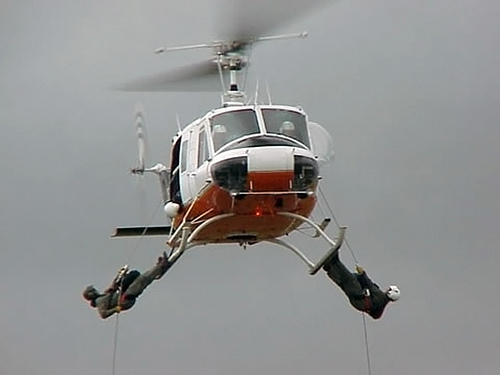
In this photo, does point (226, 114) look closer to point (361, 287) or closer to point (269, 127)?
point (269, 127)

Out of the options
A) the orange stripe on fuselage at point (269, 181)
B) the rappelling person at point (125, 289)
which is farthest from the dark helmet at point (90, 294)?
the orange stripe on fuselage at point (269, 181)

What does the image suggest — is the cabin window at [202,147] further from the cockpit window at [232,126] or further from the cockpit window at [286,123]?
the cockpit window at [286,123]

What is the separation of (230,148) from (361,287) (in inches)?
148

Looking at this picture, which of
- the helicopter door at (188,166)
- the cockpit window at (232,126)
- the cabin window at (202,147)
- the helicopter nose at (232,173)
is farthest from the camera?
the helicopter door at (188,166)

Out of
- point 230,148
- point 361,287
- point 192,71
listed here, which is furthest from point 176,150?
point 361,287

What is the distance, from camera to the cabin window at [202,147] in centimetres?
1339

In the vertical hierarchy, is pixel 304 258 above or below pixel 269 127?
below

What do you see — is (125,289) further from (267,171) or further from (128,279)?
A: (267,171)

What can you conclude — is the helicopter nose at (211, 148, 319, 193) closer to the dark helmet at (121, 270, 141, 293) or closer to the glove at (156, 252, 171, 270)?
the glove at (156, 252, 171, 270)

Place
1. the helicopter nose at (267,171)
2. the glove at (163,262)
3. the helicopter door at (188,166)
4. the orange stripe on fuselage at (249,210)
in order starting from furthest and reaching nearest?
1. the glove at (163,262)
2. the helicopter door at (188,166)
3. the orange stripe on fuselage at (249,210)
4. the helicopter nose at (267,171)

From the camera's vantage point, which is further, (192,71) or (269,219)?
(192,71)

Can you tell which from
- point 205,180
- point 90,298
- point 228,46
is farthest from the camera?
point 90,298

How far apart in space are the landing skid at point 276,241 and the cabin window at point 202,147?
85 centimetres

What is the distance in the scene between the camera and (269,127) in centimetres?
1291
